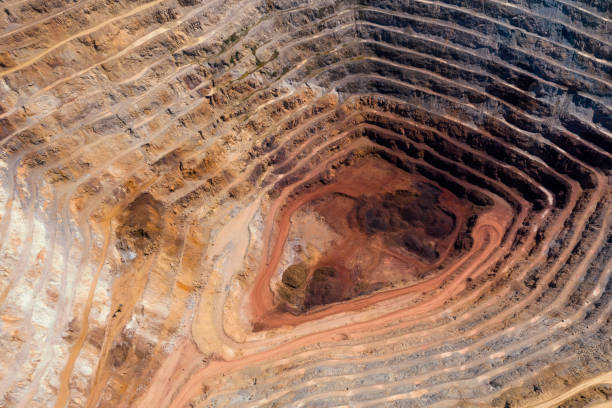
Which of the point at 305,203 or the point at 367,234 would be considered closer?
the point at 367,234

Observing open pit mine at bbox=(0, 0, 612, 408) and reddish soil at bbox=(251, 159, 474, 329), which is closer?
open pit mine at bbox=(0, 0, 612, 408)

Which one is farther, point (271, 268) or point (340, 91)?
point (340, 91)

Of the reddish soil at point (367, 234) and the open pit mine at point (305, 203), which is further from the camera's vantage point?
the reddish soil at point (367, 234)

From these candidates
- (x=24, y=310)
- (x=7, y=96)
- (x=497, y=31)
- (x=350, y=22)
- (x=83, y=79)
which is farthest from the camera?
(x=350, y=22)

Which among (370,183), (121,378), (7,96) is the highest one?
(370,183)

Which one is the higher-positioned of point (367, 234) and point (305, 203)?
point (305, 203)

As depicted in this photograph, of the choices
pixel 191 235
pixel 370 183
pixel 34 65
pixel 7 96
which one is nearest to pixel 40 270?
pixel 191 235

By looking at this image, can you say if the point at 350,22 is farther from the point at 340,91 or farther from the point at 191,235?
the point at 191,235

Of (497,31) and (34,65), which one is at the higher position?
(497,31)
